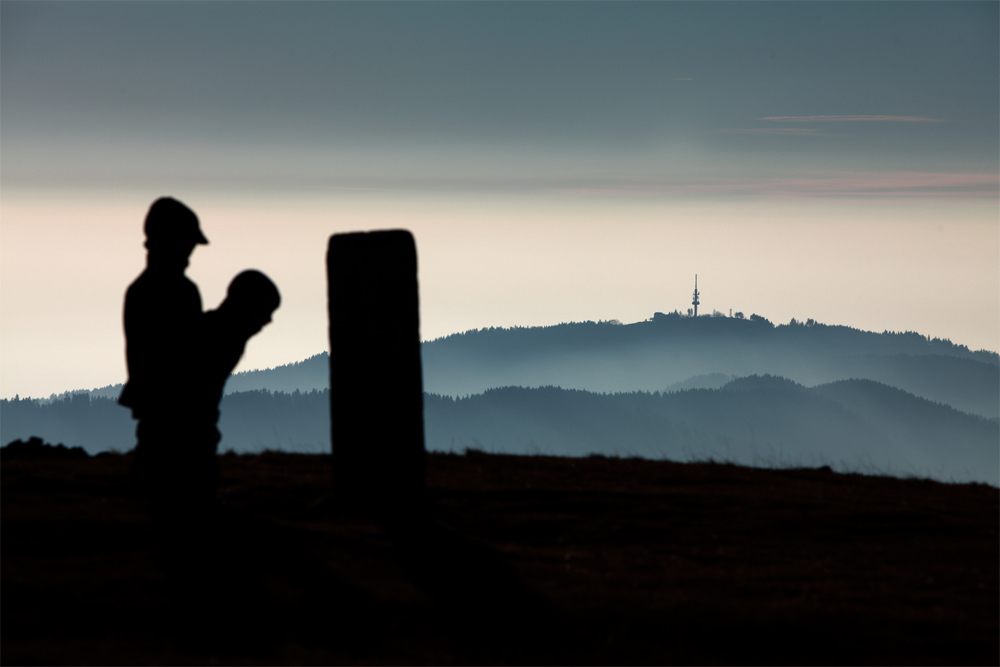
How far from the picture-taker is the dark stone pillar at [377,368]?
266 inches

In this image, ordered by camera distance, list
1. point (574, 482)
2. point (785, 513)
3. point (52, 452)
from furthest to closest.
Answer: point (52, 452), point (574, 482), point (785, 513)

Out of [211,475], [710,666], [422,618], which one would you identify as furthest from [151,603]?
[710,666]

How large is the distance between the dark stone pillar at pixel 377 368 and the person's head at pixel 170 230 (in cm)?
161

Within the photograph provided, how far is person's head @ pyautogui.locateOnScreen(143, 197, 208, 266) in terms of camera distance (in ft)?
17.5

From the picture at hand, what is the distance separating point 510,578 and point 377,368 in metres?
2.09

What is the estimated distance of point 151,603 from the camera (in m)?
4.67

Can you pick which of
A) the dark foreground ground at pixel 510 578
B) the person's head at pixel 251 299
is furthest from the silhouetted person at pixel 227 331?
the dark foreground ground at pixel 510 578

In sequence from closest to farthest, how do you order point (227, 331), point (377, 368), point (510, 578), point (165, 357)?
point (165, 357)
point (510, 578)
point (227, 331)
point (377, 368)

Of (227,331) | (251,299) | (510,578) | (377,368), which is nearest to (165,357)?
(227,331)

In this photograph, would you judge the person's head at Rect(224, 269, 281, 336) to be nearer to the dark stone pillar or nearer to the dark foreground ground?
the dark stone pillar

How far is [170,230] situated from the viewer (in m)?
5.33

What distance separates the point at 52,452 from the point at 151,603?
594cm

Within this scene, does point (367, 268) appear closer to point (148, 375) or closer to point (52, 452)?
point (148, 375)

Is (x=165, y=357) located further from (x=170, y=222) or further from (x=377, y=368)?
(x=377, y=368)
